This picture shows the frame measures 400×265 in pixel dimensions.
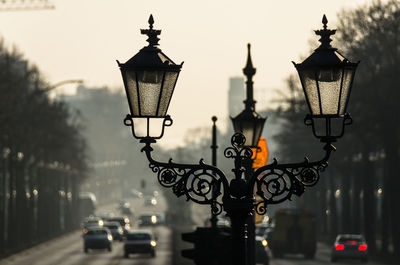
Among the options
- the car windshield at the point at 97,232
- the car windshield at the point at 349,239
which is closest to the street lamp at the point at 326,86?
the car windshield at the point at 349,239

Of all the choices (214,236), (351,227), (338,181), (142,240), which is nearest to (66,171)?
(338,181)

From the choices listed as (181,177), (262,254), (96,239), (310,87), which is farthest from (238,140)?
(96,239)

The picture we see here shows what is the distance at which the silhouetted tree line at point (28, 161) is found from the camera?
66.9 meters

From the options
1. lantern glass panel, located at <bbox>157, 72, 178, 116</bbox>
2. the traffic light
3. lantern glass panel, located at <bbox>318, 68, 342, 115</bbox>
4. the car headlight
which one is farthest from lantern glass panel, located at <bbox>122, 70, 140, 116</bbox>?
the car headlight

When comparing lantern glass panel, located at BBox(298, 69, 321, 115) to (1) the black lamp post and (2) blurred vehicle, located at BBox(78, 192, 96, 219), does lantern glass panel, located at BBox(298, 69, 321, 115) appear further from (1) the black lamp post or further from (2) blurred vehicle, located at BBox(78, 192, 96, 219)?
(2) blurred vehicle, located at BBox(78, 192, 96, 219)

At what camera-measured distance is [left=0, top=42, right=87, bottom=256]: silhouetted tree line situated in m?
66.9

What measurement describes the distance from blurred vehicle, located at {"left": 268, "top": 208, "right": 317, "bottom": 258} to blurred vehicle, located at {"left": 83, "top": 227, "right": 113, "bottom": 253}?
14240mm

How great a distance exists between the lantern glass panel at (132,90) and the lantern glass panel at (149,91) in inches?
1.6

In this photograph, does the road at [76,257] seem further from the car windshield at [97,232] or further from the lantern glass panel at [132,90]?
the lantern glass panel at [132,90]

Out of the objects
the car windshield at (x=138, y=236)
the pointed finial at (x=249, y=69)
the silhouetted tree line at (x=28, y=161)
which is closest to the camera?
the pointed finial at (x=249, y=69)

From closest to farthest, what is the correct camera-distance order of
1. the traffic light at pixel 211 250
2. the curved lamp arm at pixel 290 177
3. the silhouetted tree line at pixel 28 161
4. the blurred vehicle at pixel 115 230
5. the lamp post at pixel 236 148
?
the lamp post at pixel 236 148, the curved lamp arm at pixel 290 177, the traffic light at pixel 211 250, the silhouetted tree line at pixel 28 161, the blurred vehicle at pixel 115 230

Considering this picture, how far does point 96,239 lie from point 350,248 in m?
22.8

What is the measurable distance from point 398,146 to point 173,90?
53.9m

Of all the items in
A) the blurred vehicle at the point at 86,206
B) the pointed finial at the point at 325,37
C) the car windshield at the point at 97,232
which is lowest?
the car windshield at the point at 97,232
